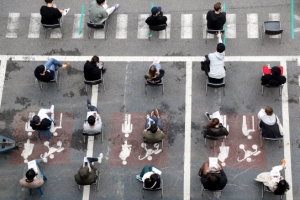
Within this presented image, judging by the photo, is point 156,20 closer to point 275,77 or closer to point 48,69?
point 48,69

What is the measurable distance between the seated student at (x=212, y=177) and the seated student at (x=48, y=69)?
6.34 m

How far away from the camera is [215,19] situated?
18.7 m

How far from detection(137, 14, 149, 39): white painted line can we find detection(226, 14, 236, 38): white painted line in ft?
10.4

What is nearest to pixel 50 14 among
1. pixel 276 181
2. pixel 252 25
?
pixel 252 25

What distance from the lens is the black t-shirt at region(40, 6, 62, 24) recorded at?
1925 cm

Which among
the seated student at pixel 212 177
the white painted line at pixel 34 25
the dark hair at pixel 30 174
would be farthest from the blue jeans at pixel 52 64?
the seated student at pixel 212 177

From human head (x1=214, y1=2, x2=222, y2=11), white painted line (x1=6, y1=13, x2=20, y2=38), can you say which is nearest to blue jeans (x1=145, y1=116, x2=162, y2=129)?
human head (x1=214, y1=2, x2=222, y2=11)

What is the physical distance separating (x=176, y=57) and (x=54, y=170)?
20.3ft

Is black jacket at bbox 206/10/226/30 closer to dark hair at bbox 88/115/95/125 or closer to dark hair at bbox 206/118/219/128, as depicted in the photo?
dark hair at bbox 206/118/219/128

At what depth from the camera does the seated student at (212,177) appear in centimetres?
1578

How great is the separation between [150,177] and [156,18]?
20.3 feet

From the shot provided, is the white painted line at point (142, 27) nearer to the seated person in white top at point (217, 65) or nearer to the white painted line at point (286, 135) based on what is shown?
the seated person in white top at point (217, 65)

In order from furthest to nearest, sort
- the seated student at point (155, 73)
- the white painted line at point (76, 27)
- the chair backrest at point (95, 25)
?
the white painted line at point (76, 27) → the chair backrest at point (95, 25) → the seated student at point (155, 73)

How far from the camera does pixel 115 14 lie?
20.4 metres
